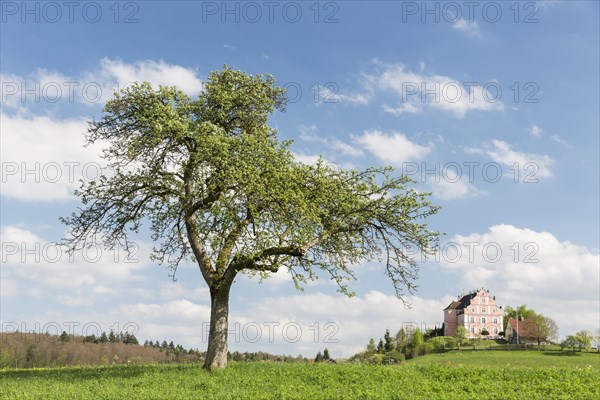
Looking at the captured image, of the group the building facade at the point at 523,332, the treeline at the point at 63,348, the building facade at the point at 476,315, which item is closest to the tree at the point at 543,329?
the building facade at the point at 523,332

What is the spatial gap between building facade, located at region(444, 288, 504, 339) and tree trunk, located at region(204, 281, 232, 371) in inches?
4024

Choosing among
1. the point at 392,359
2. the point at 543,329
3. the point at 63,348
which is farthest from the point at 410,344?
the point at 392,359

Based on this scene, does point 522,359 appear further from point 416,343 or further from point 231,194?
point 231,194

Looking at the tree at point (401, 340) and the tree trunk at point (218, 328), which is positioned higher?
the tree trunk at point (218, 328)

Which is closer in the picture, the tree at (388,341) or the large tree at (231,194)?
the large tree at (231,194)

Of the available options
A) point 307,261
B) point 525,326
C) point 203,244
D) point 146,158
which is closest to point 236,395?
point 307,261

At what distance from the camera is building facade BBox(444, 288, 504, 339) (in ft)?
396

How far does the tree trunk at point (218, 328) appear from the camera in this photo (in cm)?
2739

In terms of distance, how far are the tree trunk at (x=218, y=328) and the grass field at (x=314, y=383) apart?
2.38 ft

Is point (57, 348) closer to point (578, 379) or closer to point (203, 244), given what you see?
point (203, 244)

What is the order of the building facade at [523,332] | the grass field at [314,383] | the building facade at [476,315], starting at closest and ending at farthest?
the grass field at [314,383], the building facade at [523,332], the building facade at [476,315]

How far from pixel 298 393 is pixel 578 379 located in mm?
12094

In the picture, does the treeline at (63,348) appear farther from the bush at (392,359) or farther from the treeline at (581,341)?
the treeline at (581,341)

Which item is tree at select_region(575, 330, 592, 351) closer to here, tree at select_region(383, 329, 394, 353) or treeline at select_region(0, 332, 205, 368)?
tree at select_region(383, 329, 394, 353)
